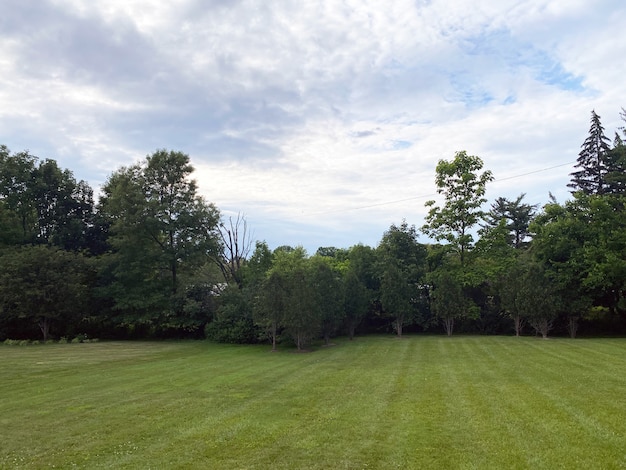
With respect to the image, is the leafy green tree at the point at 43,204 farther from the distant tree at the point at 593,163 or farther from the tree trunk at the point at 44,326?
the distant tree at the point at 593,163

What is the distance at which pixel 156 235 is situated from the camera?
34062mm

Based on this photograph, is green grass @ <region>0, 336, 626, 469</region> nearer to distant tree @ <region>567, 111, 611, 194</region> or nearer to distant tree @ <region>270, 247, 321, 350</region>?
distant tree @ <region>270, 247, 321, 350</region>

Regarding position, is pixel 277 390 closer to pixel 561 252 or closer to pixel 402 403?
pixel 402 403

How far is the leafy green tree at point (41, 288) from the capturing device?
89.5 ft

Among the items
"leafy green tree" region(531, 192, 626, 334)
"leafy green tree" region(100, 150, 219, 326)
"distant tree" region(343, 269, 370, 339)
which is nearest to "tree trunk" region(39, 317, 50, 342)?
"leafy green tree" region(100, 150, 219, 326)

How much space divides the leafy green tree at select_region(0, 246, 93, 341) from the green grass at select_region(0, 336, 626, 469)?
487 inches

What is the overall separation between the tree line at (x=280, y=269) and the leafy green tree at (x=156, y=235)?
104 millimetres

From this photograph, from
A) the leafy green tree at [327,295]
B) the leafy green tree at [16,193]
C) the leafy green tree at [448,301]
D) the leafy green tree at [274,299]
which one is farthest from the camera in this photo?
the leafy green tree at [16,193]

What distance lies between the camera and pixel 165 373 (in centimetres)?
1511

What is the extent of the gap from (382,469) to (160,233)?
31580 mm

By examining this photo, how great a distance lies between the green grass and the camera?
646cm

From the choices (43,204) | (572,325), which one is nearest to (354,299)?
(572,325)

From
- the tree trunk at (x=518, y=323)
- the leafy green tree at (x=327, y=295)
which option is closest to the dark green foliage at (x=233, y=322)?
the leafy green tree at (x=327, y=295)

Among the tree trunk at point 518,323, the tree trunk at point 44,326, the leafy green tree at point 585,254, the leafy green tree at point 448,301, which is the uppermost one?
the leafy green tree at point 585,254
